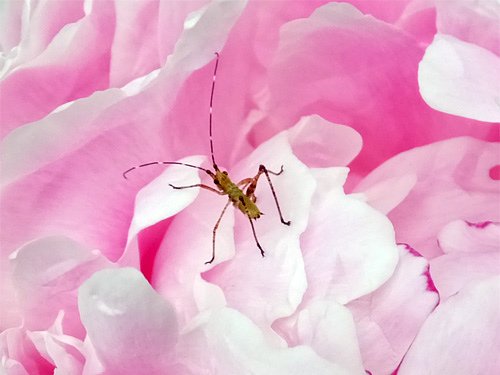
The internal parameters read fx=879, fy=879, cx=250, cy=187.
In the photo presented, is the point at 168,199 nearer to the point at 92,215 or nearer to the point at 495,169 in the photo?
the point at 92,215

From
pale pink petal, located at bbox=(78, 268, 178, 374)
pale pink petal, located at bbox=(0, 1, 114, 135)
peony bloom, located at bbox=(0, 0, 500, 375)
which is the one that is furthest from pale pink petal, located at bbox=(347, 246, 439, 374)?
pale pink petal, located at bbox=(0, 1, 114, 135)

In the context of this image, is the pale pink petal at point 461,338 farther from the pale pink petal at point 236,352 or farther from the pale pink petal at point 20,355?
the pale pink petal at point 20,355

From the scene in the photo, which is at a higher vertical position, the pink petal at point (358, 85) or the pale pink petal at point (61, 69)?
the pale pink petal at point (61, 69)

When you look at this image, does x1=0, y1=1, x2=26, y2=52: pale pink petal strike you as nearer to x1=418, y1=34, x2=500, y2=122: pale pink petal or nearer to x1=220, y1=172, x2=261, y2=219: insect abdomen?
x1=220, y1=172, x2=261, y2=219: insect abdomen

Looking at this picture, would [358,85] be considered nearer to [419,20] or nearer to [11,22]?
[419,20]

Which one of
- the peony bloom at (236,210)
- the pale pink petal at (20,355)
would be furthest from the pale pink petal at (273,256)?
the pale pink petal at (20,355)

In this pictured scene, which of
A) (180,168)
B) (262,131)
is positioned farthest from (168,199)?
(262,131)

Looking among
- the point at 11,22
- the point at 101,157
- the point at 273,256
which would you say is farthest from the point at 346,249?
the point at 11,22
